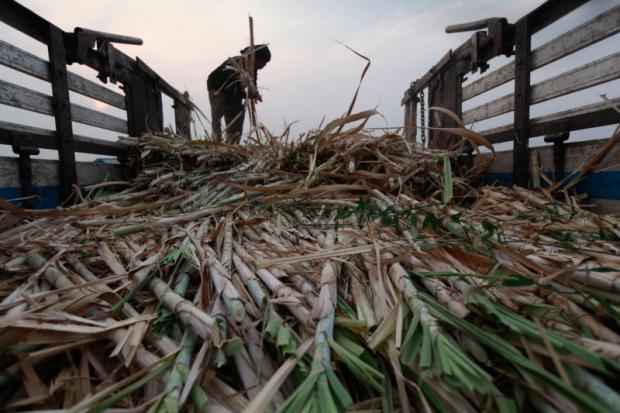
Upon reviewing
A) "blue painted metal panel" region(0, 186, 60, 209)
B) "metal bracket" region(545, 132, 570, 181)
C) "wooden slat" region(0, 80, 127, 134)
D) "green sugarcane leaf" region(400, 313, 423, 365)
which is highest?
"wooden slat" region(0, 80, 127, 134)

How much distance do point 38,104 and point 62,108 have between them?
0.18 meters

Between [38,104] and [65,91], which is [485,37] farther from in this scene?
[38,104]

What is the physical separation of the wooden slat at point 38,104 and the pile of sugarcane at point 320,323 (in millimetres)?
1425

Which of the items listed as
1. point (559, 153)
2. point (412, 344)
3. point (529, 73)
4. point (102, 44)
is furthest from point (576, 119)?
point (102, 44)

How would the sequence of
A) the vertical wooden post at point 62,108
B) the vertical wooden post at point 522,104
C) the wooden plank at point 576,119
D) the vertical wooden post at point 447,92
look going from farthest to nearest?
the vertical wooden post at point 447,92 < the vertical wooden post at point 522,104 < the vertical wooden post at point 62,108 < the wooden plank at point 576,119

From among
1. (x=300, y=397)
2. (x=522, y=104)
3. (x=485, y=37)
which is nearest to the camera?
(x=300, y=397)

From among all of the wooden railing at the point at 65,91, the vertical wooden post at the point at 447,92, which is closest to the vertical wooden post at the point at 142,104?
the wooden railing at the point at 65,91

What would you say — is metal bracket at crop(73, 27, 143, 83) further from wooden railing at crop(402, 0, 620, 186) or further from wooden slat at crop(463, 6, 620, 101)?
wooden slat at crop(463, 6, 620, 101)

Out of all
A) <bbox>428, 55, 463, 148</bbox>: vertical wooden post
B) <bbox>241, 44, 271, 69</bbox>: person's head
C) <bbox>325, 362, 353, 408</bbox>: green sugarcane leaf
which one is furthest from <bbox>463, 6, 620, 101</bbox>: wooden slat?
<bbox>241, 44, 271, 69</bbox>: person's head

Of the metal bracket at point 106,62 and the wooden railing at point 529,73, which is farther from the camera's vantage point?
the metal bracket at point 106,62

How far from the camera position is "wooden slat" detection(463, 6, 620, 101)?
202 cm

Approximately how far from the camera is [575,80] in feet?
7.57

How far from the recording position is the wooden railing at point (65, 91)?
2074 millimetres

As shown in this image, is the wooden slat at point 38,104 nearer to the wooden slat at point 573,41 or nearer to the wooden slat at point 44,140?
the wooden slat at point 44,140
